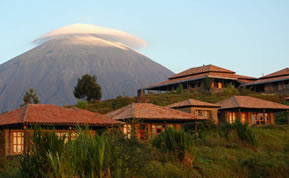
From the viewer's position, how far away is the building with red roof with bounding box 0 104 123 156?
27041mm

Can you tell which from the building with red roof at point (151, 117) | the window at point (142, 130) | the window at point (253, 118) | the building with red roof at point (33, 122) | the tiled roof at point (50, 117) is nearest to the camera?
the building with red roof at point (33, 122)

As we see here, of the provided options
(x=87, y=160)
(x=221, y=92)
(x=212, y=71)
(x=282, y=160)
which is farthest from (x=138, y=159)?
(x=212, y=71)

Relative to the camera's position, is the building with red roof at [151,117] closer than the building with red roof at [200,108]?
Yes

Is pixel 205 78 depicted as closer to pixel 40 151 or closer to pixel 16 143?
pixel 16 143

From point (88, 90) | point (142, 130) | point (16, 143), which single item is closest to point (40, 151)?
point (16, 143)

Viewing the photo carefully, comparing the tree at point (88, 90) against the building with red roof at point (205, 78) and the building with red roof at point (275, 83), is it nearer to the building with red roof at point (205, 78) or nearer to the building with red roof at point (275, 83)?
the building with red roof at point (205, 78)

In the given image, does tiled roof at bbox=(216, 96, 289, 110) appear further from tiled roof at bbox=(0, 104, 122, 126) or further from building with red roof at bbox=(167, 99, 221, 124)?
tiled roof at bbox=(0, 104, 122, 126)

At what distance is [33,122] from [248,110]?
25.3m

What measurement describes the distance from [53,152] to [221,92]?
54120 millimetres

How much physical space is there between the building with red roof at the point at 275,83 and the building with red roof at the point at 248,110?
20263 millimetres

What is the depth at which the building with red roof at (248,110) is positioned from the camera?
42594 millimetres

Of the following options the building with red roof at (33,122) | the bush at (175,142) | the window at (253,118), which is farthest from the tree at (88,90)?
the bush at (175,142)

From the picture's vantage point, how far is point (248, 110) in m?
43.6

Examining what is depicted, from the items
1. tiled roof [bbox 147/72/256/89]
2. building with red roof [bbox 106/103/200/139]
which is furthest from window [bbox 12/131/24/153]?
tiled roof [bbox 147/72/256/89]
